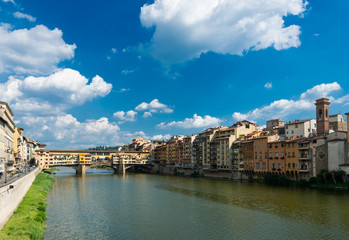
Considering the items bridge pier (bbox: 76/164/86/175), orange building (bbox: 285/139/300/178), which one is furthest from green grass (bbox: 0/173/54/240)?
bridge pier (bbox: 76/164/86/175)

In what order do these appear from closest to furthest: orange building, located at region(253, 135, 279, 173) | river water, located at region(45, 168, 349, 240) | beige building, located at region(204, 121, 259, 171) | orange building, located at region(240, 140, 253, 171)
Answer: river water, located at region(45, 168, 349, 240) → orange building, located at region(253, 135, 279, 173) → orange building, located at region(240, 140, 253, 171) → beige building, located at region(204, 121, 259, 171)

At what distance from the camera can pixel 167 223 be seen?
27875mm

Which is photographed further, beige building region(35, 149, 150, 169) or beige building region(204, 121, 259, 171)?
beige building region(35, 149, 150, 169)

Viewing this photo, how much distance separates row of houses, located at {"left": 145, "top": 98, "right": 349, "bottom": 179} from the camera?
2186 inches

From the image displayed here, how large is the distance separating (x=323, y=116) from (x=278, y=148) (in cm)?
1331

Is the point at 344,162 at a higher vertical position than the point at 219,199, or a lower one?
higher

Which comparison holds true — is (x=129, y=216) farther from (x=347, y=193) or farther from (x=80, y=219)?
(x=347, y=193)

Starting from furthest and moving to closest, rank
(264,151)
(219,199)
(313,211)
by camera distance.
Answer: (264,151)
(219,199)
(313,211)

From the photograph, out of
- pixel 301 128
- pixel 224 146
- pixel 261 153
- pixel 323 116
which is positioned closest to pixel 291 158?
pixel 261 153

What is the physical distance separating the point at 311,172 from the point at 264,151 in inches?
516

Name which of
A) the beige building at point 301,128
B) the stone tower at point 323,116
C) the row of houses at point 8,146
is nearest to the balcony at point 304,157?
the stone tower at point 323,116

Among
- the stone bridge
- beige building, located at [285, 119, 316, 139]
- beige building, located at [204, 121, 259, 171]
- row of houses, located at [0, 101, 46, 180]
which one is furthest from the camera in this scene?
the stone bridge

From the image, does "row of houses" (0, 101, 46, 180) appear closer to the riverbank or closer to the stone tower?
the riverbank

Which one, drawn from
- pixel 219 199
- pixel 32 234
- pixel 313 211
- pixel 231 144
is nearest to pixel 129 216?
pixel 32 234
